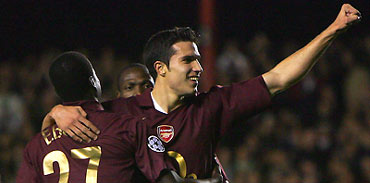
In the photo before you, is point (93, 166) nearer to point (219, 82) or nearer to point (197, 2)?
point (219, 82)

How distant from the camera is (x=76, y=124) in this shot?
349cm

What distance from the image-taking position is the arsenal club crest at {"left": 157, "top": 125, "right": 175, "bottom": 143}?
3832mm

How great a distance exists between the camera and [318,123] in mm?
8148

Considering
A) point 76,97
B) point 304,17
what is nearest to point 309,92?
point 304,17

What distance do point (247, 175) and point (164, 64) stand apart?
13.4 ft

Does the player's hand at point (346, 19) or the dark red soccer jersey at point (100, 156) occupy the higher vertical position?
the player's hand at point (346, 19)

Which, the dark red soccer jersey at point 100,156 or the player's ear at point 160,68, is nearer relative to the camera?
the dark red soccer jersey at point 100,156

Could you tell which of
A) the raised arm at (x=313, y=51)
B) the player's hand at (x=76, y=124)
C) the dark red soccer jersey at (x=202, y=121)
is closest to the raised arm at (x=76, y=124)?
the player's hand at (x=76, y=124)

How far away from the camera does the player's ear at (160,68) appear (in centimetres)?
402

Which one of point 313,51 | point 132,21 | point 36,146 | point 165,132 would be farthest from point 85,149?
point 132,21

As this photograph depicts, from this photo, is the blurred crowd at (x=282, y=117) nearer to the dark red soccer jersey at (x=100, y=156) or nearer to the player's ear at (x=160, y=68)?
the player's ear at (x=160, y=68)

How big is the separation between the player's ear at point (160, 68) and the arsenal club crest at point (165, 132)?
1.07ft

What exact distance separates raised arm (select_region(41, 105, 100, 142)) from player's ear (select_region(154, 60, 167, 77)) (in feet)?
2.06

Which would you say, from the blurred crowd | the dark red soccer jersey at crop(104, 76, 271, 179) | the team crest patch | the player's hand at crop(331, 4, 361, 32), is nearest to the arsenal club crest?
the dark red soccer jersey at crop(104, 76, 271, 179)
